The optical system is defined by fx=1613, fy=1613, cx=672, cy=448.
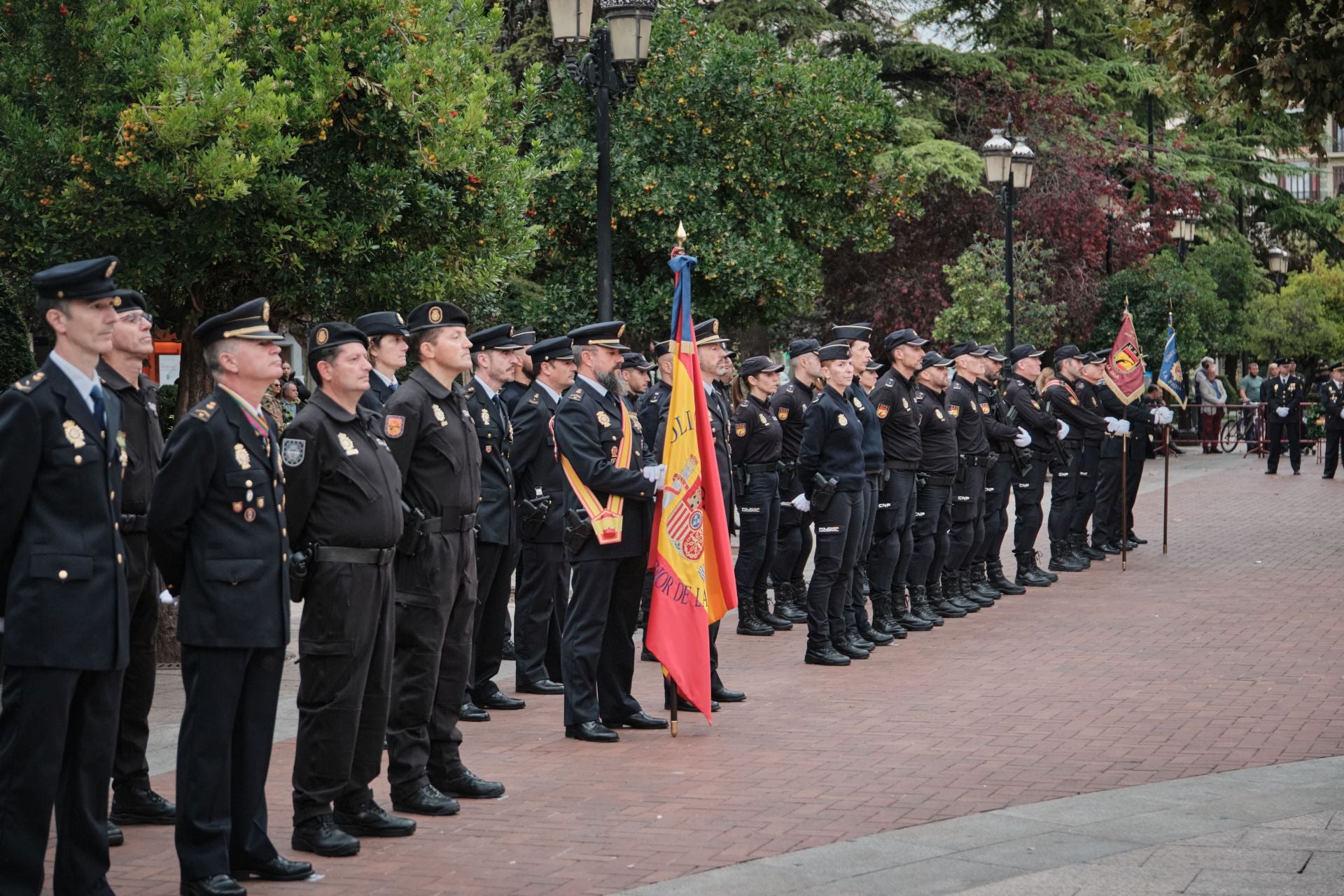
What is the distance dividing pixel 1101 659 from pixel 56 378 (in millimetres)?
8067

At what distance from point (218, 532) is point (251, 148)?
13.2 ft

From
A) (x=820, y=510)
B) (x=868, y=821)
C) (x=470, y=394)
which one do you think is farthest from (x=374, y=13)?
(x=868, y=821)

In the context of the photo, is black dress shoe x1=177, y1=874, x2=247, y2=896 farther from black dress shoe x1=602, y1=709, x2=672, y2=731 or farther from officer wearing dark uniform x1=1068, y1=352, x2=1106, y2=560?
officer wearing dark uniform x1=1068, y1=352, x2=1106, y2=560

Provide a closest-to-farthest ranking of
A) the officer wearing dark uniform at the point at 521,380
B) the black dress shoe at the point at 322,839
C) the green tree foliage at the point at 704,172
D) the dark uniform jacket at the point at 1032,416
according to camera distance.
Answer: the black dress shoe at the point at 322,839, the officer wearing dark uniform at the point at 521,380, the dark uniform jacket at the point at 1032,416, the green tree foliage at the point at 704,172

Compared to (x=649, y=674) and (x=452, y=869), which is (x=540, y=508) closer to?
(x=649, y=674)

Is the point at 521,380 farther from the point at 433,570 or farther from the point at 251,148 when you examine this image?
the point at 433,570

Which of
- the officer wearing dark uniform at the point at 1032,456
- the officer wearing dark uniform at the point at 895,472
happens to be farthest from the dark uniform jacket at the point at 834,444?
the officer wearing dark uniform at the point at 1032,456

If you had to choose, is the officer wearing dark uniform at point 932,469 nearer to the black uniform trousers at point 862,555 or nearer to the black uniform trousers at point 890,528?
the black uniform trousers at point 890,528

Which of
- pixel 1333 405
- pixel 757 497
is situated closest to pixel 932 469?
pixel 757 497

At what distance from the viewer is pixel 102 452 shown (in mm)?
5520

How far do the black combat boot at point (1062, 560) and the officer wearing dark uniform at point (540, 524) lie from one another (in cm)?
762

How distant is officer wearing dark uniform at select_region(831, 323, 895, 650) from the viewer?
11.5 meters

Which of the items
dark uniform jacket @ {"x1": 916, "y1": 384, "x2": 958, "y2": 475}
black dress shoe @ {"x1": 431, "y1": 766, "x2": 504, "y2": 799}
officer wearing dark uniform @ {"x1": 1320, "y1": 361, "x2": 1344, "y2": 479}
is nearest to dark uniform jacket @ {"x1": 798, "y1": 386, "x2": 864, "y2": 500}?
dark uniform jacket @ {"x1": 916, "y1": 384, "x2": 958, "y2": 475}

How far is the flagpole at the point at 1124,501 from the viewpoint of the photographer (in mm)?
16891
